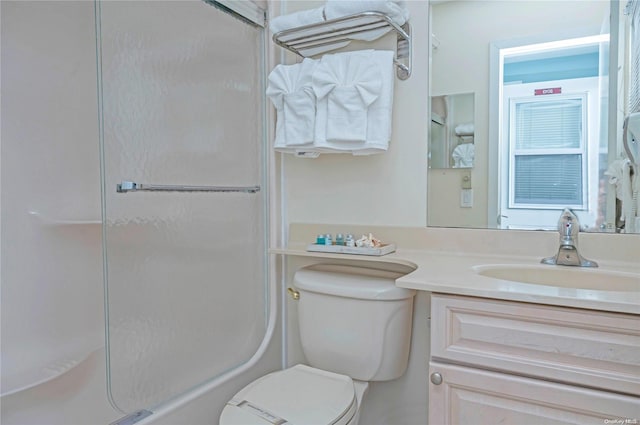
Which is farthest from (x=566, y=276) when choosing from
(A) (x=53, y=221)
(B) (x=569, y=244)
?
(A) (x=53, y=221)

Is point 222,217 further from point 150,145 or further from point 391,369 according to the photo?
point 391,369

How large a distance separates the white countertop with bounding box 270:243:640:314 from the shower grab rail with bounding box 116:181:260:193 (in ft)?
1.12

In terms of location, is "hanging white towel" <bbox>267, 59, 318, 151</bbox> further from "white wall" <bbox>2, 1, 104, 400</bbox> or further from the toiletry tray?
"white wall" <bbox>2, 1, 104, 400</bbox>

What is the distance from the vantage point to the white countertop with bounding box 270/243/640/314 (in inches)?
32.8

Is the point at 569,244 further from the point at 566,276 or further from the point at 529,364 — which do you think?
the point at 529,364

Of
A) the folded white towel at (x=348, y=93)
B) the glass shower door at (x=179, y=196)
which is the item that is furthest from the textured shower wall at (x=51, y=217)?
the folded white towel at (x=348, y=93)

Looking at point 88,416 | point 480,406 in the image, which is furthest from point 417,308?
point 88,416

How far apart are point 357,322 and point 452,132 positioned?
2.36 feet

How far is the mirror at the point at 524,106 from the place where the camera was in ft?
4.11

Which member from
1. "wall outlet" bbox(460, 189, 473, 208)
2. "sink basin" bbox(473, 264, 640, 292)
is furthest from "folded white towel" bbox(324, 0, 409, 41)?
"sink basin" bbox(473, 264, 640, 292)

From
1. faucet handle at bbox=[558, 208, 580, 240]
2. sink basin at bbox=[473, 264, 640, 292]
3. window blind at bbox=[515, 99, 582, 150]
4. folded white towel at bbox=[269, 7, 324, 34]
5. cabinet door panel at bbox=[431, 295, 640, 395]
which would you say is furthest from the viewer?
folded white towel at bbox=[269, 7, 324, 34]

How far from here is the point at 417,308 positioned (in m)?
1.45

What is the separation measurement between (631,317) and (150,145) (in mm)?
1301

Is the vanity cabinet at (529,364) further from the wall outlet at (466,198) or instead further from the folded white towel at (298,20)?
the folded white towel at (298,20)
